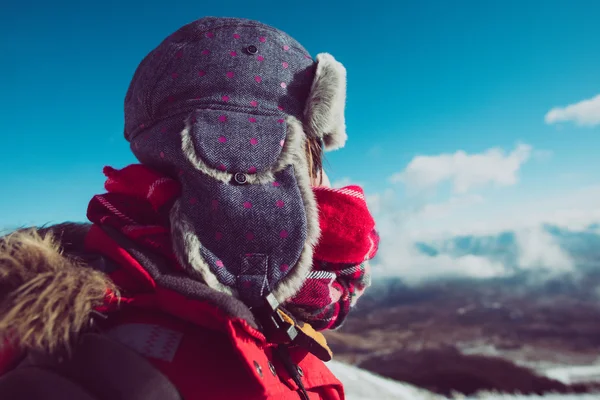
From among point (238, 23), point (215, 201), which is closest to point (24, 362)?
point (215, 201)

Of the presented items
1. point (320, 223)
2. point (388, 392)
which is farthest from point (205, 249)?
point (388, 392)

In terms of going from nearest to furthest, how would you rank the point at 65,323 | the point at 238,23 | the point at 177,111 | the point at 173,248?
1. the point at 65,323
2. the point at 173,248
3. the point at 177,111
4. the point at 238,23

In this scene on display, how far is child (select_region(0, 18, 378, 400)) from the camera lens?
673 millimetres

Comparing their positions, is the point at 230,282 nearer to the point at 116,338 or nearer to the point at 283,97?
the point at 116,338

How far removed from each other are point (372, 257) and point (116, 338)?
27.4 inches

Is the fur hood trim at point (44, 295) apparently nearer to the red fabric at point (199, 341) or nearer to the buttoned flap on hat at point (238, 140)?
the red fabric at point (199, 341)

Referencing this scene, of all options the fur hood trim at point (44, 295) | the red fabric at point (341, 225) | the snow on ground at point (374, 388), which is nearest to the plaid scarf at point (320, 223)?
the red fabric at point (341, 225)

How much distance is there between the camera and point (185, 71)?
38.0 inches

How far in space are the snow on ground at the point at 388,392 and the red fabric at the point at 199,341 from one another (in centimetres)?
220

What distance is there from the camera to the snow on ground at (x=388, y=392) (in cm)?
277

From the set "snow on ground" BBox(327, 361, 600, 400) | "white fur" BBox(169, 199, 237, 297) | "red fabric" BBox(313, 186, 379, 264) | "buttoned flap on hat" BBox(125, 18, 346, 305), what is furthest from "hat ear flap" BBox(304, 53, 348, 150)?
"snow on ground" BBox(327, 361, 600, 400)

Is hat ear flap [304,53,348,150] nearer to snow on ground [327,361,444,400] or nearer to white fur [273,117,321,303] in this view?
white fur [273,117,321,303]

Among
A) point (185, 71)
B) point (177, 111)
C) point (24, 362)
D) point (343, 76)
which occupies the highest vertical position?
point (343, 76)

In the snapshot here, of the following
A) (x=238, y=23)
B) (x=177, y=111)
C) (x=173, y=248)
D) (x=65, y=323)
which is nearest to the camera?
(x=65, y=323)
